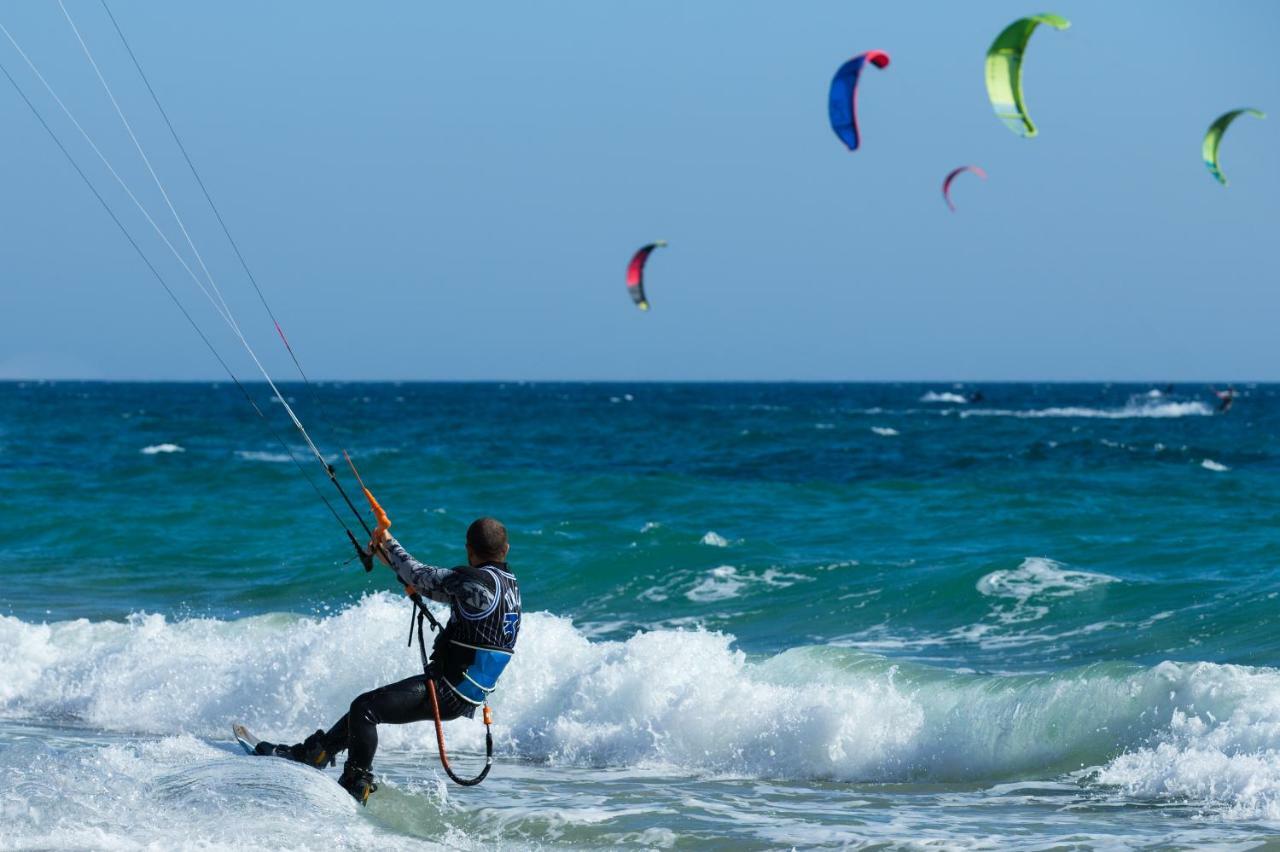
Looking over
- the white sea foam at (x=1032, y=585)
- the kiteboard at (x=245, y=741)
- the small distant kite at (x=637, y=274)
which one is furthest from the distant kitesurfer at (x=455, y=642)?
the small distant kite at (x=637, y=274)

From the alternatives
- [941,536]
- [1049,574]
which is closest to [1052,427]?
[941,536]

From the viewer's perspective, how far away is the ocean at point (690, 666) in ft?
23.5

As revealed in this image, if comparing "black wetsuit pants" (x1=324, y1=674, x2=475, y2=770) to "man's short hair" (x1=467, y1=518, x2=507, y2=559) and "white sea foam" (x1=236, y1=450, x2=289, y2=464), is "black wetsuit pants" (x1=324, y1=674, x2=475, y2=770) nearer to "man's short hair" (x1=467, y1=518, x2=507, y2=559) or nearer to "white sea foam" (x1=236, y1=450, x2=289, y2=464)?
"man's short hair" (x1=467, y1=518, x2=507, y2=559)

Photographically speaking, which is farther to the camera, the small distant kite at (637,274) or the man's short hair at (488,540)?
the small distant kite at (637,274)

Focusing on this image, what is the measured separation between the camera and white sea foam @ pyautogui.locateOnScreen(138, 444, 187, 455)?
35.0 m

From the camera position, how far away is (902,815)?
7699 millimetres

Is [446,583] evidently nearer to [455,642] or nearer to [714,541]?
[455,642]

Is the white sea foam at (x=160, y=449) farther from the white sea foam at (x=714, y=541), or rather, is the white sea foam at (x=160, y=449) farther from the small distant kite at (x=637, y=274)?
the white sea foam at (x=714, y=541)

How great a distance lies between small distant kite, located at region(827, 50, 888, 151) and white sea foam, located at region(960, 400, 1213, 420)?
52.4 metres

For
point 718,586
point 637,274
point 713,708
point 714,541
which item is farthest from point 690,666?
point 637,274

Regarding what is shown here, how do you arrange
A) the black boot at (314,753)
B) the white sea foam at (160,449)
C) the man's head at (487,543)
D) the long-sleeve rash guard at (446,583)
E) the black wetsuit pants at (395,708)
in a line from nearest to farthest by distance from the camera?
the long-sleeve rash guard at (446,583) → the man's head at (487,543) → the black wetsuit pants at (395,708) → the black boot at (314,753) → the white sea foam at (160,449)

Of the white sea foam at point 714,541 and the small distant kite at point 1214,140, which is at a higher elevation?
the small distant kite at point 1214,140

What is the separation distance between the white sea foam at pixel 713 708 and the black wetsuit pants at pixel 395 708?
0.38m

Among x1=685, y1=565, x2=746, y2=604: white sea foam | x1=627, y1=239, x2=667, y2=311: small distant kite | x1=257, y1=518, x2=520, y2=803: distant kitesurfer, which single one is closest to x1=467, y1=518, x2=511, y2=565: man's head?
x1=257, y1=518, x2=520, y2=803: distant kitesurfer
